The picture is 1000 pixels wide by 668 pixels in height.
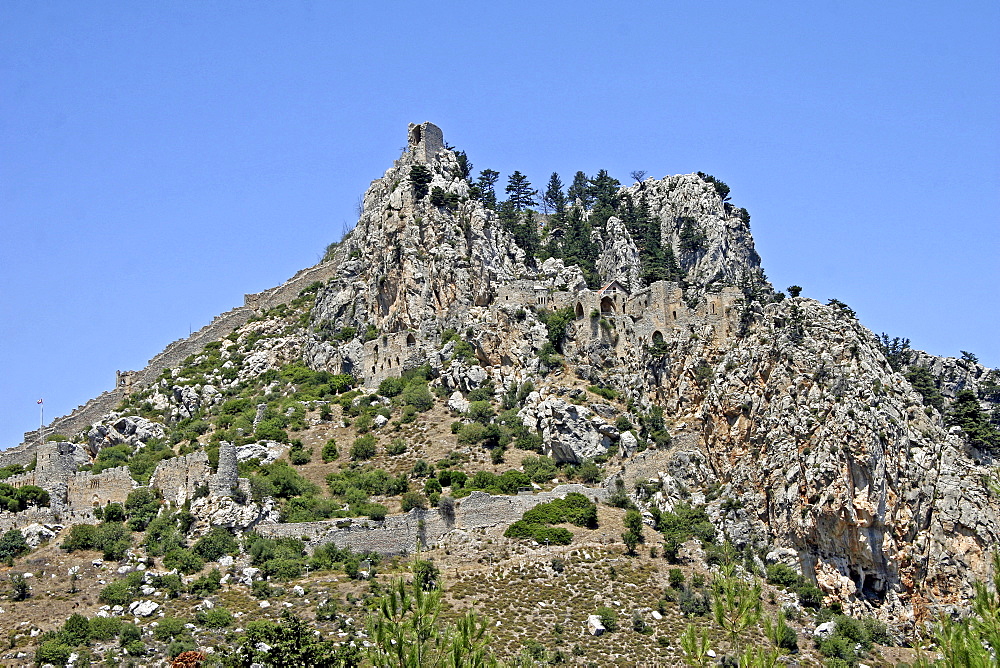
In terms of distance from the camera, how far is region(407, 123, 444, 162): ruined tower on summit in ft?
282

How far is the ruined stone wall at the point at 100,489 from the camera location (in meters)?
57.2

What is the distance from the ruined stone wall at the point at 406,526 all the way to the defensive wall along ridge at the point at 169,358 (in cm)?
2472

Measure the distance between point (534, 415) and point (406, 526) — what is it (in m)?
13.3

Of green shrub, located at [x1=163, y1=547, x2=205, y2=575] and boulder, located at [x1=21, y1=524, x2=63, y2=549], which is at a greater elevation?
boulder, located at [x1=21, y1=524, x2=63, y2=549]

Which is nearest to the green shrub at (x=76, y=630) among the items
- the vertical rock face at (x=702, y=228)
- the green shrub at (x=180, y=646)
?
the green shrub at (x=180, y=646)

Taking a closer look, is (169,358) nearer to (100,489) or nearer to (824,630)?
(100,489)

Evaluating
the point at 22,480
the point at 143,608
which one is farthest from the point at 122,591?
the point at 22,480

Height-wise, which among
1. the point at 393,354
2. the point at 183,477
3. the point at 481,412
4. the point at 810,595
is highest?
the point at 393,354

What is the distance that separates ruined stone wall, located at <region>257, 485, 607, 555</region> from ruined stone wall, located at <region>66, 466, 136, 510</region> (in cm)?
903

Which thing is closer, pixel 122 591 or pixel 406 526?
pixel 122 591

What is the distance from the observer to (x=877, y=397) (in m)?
56.8

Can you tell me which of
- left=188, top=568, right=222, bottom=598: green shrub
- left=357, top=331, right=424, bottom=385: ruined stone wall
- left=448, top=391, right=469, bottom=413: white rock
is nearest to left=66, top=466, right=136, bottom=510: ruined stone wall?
left=188, top=568, right=222, bottom=598: green shrub

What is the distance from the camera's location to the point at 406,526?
53594mm

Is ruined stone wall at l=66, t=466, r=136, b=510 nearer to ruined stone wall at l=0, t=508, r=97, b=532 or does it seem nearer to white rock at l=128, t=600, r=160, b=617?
ruined stone wall at l=0, t=508, r=97, b=532
